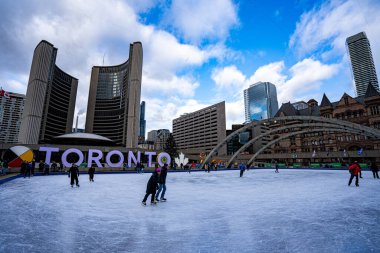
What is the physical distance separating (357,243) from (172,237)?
389 centimetres

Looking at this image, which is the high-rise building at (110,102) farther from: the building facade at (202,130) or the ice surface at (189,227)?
the ice surface at (189,227)

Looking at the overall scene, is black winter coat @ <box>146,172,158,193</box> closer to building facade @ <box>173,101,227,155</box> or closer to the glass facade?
building facade @ <box>173,101,227,155</box>

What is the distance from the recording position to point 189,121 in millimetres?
162125

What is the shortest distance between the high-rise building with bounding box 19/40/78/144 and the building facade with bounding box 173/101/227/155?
78829 mm

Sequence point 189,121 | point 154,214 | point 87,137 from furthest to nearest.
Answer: point 189,121
point 87,137
point 154,214

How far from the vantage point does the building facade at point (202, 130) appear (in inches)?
5332

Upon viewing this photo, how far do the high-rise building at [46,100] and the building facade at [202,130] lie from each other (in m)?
78.8

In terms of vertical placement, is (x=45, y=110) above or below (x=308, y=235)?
above

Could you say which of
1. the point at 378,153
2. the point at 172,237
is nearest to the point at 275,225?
the point at 172,237

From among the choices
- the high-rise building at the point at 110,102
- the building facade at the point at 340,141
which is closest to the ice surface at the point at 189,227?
the building facade at the point at 340,141

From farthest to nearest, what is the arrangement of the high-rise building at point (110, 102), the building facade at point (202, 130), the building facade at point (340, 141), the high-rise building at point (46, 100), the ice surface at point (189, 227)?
the building facade at point (202, 130), the high-rise building at point (110, 102), the high-rise building at point (46, 100), the building facade at point (340, 141), the ice surface at point (189, 227)

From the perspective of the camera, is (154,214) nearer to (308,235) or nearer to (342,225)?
(308,235)

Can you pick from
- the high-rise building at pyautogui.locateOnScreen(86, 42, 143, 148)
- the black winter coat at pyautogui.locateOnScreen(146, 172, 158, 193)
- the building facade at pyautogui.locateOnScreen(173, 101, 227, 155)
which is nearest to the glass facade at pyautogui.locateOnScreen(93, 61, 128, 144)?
the high-rise building at pyautogui.locateOnScreen(86, 42, 143, 148)

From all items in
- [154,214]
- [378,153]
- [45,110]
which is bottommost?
[154,214]
